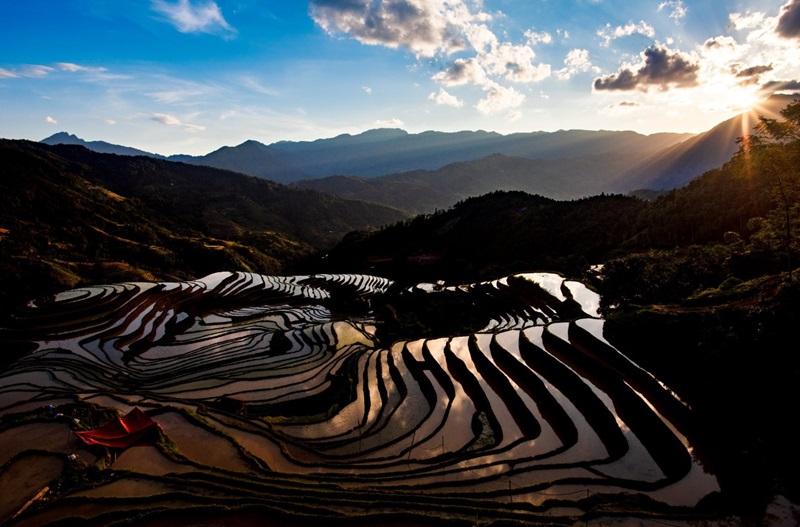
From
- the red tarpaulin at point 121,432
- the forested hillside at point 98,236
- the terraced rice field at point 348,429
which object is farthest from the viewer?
the forested hillside at point 98,236

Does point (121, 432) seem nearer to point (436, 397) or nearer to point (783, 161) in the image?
point (436, 397)

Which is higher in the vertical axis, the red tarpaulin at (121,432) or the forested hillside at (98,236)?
the forested hillside at (98,236)

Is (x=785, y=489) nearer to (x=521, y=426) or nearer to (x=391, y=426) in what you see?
(x=521, y=426)

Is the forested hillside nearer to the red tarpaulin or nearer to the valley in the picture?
the valley

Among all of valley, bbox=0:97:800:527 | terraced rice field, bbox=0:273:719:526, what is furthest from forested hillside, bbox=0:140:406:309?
terraced rice field, bbox=0:273:719:526

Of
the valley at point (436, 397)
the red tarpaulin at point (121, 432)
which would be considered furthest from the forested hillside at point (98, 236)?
the red tarpaulin at point (121, 432)

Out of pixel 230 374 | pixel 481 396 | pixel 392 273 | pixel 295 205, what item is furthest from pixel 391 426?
pixel 295 205

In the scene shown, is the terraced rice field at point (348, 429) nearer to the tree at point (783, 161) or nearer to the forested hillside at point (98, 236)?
the tree at point (783, 161)
